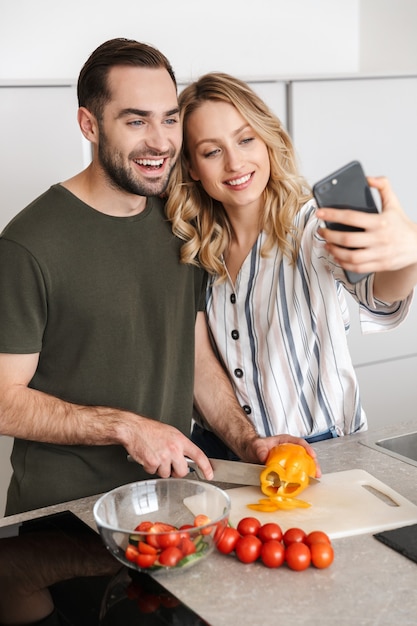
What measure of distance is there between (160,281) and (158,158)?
0.90ft

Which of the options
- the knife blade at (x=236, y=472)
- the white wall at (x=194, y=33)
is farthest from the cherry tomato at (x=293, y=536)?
the white wall at (x=194, y=33)

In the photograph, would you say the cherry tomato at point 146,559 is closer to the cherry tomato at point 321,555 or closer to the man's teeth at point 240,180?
the cherry tomato at point 321,555

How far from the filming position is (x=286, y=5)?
3756 millimetres

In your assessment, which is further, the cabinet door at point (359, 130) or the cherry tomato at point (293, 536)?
the cabinet door at point (359, 130)

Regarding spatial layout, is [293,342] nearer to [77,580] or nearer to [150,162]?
[150,162]

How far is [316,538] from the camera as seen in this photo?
1.40m

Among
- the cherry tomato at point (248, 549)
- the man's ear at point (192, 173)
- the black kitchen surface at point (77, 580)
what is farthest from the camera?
the man's ear at point (192, 173)

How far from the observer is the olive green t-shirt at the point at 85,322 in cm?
183

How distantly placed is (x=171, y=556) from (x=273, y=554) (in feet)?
0.52

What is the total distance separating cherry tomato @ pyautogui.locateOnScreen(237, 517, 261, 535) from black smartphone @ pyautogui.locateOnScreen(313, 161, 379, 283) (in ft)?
1.61

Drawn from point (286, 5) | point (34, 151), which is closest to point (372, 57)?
point (286, 5)

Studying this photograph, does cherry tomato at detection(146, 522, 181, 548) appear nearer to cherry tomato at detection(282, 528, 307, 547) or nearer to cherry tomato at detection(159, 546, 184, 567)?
cherry tomato at detection(159, 546, 184, 567)

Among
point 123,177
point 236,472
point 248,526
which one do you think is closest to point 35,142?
point 123,177

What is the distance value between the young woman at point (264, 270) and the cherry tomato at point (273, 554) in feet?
2.21
